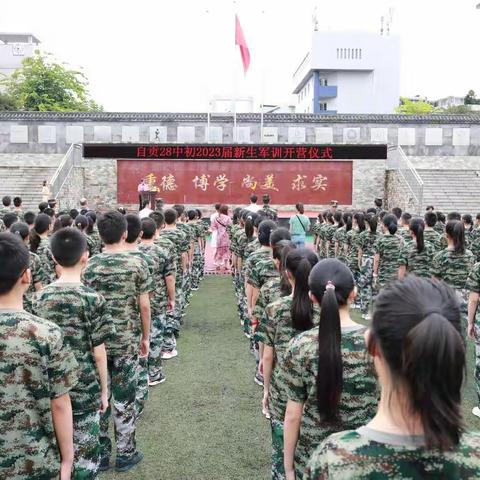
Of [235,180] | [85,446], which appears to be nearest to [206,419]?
[85,446]

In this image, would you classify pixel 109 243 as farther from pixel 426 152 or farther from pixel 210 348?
pixel 426 152

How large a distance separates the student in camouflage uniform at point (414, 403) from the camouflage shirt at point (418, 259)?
19.2ft

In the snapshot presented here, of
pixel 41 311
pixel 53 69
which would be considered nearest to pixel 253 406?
pixel 41 311

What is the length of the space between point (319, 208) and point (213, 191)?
4.08 metres

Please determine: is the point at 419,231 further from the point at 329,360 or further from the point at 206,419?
the point at 329,360

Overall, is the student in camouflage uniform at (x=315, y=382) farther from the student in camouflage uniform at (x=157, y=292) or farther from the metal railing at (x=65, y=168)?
the metal railing at (x=65, y=168)

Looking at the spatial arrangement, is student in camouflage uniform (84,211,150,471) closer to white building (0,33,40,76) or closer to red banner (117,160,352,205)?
red banner (117,160,352,205)

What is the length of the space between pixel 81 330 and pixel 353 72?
5166 centimetres

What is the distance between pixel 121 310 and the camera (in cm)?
394

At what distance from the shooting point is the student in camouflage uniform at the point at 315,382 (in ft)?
7.51

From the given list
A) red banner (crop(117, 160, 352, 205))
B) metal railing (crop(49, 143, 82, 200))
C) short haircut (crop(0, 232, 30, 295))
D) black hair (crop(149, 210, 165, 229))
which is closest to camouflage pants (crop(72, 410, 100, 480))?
short haircut (crop(0, 232, 30, 295))

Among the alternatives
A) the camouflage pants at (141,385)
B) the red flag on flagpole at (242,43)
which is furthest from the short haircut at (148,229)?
the red flag on flagpole at (242,43)

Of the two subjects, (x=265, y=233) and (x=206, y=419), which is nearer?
(x=206, y=419)

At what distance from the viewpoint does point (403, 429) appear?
4.45ft
